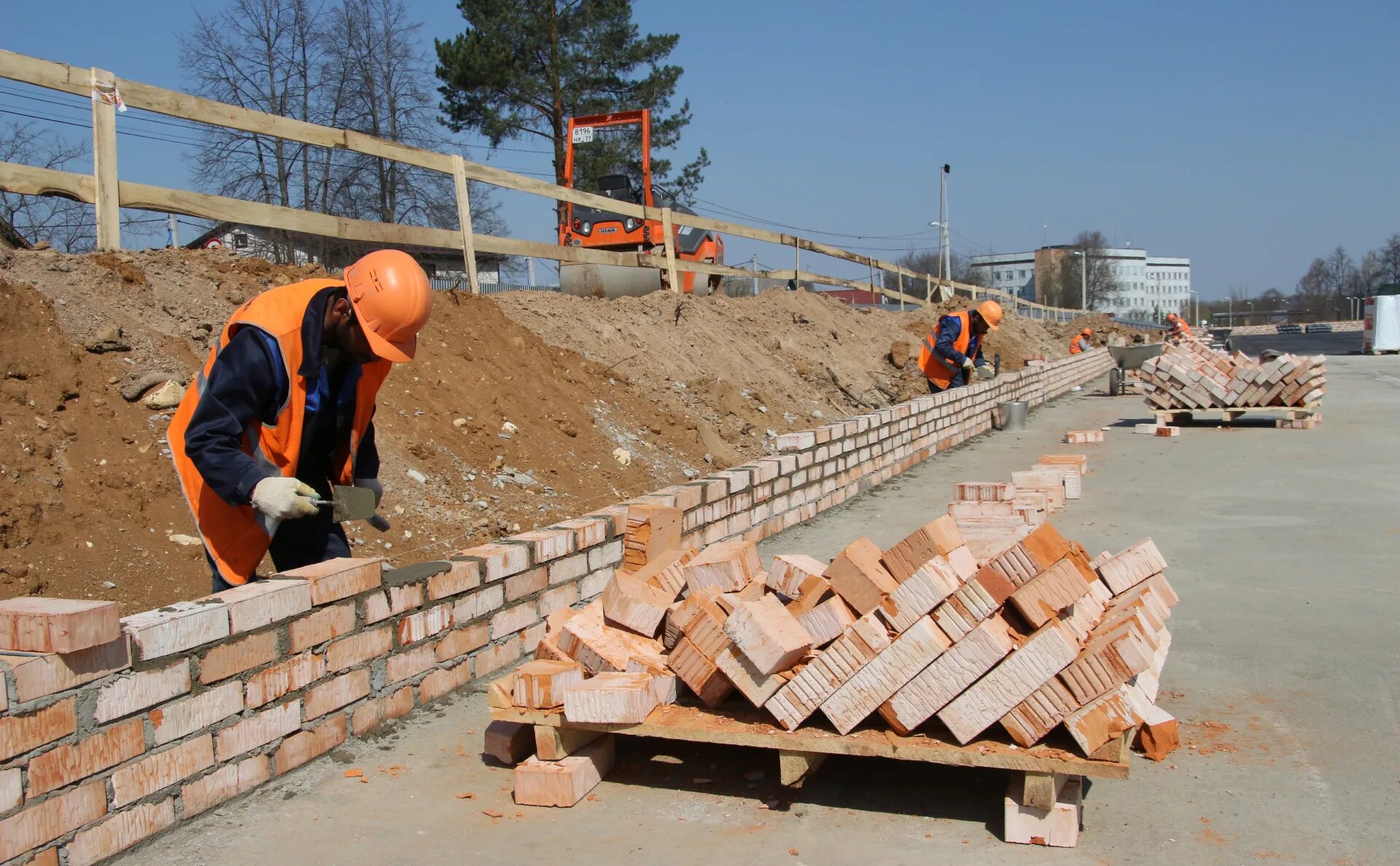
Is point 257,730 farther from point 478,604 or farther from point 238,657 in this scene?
point 478,604

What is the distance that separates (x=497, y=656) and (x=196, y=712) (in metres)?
1.51

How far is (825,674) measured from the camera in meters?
3.22

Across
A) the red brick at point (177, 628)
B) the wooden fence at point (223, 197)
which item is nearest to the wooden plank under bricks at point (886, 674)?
Result: the red brick at point (177, 628)

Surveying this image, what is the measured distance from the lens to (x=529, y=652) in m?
4.75

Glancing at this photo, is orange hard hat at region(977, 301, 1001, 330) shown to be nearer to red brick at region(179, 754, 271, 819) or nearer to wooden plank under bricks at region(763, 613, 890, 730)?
wooden plank under bricks at region(763, 613, 890, 730)

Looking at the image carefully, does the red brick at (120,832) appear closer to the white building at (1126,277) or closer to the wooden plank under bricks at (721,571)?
the wooden plank under bricks at (721,571)

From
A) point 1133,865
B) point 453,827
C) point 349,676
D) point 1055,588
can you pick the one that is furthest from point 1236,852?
point 349,676

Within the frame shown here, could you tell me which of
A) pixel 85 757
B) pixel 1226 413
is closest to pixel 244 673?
pixel 85 757

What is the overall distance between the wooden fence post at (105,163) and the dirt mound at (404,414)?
22 cm

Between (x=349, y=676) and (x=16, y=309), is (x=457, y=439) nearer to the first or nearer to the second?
(x=16, y=309)

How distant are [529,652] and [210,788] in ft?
5.57

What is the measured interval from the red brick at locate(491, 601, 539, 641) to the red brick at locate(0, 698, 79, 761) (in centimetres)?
186

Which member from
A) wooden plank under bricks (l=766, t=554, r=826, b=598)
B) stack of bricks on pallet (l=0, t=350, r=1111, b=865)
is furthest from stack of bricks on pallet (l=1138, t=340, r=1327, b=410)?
wooden plank under bricks (l=766, t=554, r=826, b=598)

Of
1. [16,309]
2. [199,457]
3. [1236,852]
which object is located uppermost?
[16,309]
